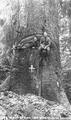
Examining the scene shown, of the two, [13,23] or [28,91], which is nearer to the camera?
[28,91]

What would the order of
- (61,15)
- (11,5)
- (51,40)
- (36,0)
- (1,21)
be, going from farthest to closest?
(61,15) < (1,21) < (11,5) < (36,0) < (51,40)

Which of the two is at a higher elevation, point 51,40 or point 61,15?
point 61,15

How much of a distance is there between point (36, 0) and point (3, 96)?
320 cm

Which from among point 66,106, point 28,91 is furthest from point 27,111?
point 66,106

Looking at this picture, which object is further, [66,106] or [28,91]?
[28,91]

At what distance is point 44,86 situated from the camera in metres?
3.52

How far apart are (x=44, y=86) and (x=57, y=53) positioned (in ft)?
3.64

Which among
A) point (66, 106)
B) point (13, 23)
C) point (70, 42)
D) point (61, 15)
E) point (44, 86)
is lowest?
point (66, 106)

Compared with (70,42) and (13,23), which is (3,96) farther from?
(70,42)

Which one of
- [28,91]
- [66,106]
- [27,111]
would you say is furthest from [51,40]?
[27,111]

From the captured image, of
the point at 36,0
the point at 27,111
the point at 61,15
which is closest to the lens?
the point at 27,111

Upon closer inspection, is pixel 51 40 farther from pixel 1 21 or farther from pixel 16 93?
pixel 1 21

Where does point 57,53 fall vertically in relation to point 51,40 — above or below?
below

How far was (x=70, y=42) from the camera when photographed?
5.08 metres
